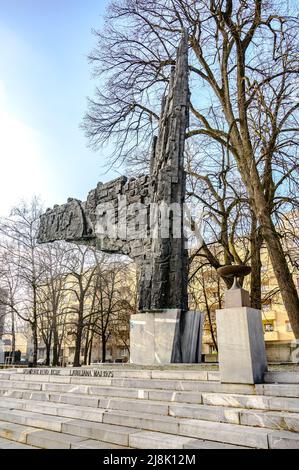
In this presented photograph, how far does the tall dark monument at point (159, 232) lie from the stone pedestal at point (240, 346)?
3.34 metres

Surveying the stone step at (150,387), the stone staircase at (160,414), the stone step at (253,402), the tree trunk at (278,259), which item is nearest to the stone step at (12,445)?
the stone staircase at (160,414)

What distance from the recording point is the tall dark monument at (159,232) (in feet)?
26.4

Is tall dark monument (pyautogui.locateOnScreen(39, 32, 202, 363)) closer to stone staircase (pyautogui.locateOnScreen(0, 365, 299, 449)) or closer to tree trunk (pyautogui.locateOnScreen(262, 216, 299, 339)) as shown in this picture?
stone staircase (pyautogui.locateOnScreen(0, 365, 299, 449))

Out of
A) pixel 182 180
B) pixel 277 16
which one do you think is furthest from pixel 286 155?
pixel 277 16

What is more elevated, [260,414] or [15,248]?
[15,248]

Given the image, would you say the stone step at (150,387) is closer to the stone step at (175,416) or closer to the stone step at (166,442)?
the stone step at (175,416)

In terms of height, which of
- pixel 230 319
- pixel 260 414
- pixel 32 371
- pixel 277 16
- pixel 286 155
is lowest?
pixel 32 371

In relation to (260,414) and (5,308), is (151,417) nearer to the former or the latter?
(260,414)

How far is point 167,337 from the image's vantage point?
784 centimetres

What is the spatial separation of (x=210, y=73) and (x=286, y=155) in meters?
5.71

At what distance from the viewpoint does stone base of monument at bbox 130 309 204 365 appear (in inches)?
307

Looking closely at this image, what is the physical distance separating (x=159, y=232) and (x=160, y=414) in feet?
16.8

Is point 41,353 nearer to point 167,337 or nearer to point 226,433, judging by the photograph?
point 167,337
